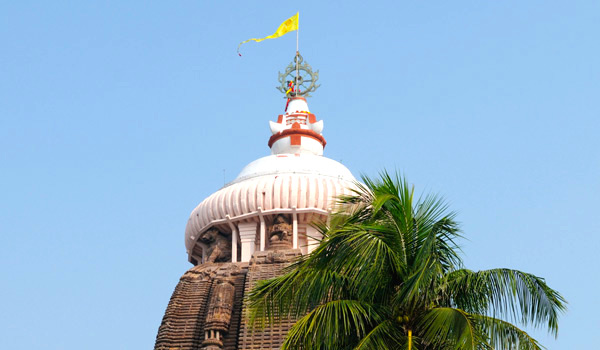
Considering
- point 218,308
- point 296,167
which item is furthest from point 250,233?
point 218,308

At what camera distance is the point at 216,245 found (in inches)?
1246

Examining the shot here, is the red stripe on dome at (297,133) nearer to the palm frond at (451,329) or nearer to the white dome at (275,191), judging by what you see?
the white dome at (275,191)

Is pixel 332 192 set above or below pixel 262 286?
above

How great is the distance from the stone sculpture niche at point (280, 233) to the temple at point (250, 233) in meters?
0.03

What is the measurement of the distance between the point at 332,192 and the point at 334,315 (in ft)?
57.5

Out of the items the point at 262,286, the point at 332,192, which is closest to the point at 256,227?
the point at 332,192

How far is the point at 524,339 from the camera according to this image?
13.3m

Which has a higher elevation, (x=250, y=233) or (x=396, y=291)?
(x=250, y=233)

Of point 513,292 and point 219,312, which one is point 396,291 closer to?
point 513,292

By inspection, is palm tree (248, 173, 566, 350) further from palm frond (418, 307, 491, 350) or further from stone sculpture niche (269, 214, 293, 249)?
stone sculpture niche (269, 214, 293, 249)

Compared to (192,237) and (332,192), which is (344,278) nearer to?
(332,192)

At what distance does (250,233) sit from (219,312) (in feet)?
13.2

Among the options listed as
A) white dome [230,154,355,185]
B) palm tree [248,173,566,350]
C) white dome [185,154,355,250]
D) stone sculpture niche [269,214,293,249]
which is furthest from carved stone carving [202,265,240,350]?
palm tree [248,173,566,350]

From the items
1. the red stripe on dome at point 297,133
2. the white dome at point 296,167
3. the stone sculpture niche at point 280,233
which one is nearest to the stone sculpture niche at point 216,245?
the stone sculpture niche at point 280,233
